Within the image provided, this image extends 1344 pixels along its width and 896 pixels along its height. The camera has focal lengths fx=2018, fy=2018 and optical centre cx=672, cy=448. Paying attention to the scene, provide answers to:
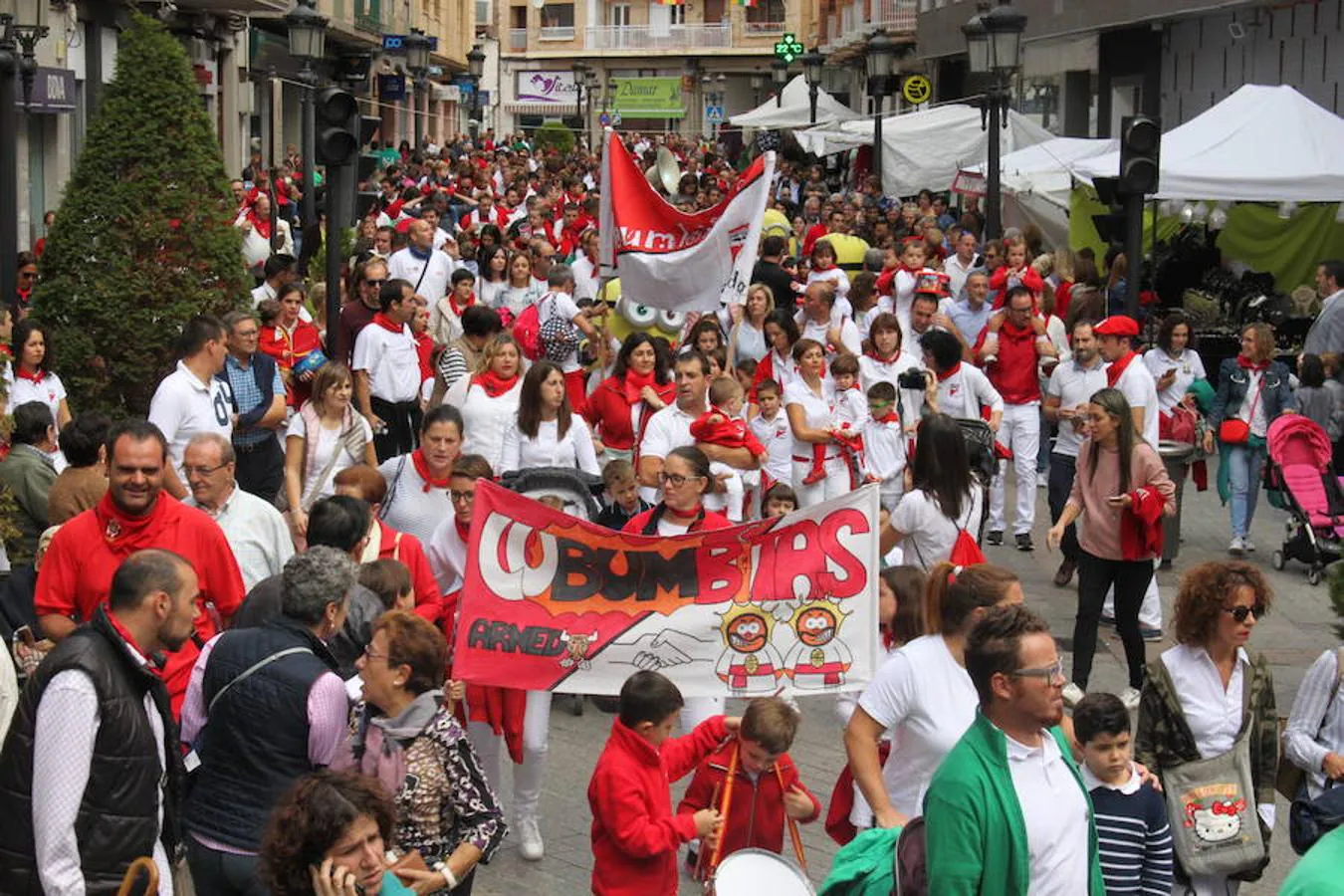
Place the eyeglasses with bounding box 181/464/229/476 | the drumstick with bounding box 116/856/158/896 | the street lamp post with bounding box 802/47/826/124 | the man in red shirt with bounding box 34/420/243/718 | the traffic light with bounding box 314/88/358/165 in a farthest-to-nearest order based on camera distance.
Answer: the street lamp post with bounding box 802/47/826/124, the traffic light with bounding box 314/88/358/165, the eyeglasses with bounding box 181/464/229/476, the man in red shirt with bounding box 34/420/243/718, the drumstick with bounding box 116/856/158/896

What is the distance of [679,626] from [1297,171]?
12606 mm

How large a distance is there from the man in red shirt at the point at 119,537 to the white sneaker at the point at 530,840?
1630mm

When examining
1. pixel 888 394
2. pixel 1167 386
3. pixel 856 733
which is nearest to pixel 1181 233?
pixel 1167 386

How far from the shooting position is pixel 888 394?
11.3 meters

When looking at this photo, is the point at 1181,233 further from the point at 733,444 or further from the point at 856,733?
the point at 856,733

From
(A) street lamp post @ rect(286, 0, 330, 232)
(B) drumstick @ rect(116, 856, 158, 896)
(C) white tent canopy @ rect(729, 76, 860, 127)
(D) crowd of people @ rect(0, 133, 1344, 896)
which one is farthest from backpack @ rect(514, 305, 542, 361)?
(C) white tent canopy @ rect(729, 76, 860, 127)

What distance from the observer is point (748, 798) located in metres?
6.33

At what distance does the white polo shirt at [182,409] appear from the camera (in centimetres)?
920

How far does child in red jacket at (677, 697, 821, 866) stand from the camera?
20.2 ft

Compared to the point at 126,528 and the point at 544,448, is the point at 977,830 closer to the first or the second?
the point at 126,528

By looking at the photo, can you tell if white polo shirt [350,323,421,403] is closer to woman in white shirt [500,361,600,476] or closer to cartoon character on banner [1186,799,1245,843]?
woman in white shirt [500,361,600,476]

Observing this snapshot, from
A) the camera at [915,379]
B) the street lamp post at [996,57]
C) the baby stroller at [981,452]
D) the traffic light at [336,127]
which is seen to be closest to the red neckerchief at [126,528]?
the baby stroller at [981,452]

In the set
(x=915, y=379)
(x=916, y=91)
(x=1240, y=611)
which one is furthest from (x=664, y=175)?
(x=916, y=91)

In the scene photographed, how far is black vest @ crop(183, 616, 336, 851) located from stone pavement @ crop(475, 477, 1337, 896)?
2.21 metres
